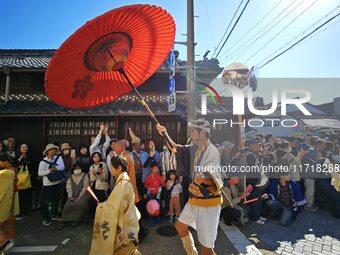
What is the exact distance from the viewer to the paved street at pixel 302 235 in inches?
166

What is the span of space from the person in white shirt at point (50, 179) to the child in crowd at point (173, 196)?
277cm

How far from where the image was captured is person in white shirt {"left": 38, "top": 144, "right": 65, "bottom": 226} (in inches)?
214

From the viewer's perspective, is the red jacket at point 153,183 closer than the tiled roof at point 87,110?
Yes

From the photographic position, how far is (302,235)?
4805 millimetres

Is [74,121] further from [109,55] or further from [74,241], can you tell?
[109,55]

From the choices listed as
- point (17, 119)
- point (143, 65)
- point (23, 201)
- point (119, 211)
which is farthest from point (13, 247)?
point (17, 119)

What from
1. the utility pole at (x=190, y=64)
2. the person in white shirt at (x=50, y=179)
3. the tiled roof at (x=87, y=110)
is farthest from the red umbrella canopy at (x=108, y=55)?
the tiled roof at (x=87, y=110)

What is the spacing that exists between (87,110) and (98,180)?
10.4 feet

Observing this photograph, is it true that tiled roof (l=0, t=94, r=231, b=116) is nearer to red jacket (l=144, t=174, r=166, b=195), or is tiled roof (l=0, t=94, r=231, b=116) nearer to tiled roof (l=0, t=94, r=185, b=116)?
tiled roof (l=0, t=94, r=185, b=116)

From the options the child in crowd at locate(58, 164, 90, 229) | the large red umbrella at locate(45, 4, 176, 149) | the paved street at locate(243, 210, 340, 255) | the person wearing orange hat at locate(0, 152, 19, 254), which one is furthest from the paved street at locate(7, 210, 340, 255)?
the large red umbrella at locate(45, 4, 176, 149)

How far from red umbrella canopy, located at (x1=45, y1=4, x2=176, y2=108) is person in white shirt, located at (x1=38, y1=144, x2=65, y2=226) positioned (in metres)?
3.15

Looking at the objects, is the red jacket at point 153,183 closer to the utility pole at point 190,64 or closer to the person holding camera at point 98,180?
the person holding camera at point 98,180

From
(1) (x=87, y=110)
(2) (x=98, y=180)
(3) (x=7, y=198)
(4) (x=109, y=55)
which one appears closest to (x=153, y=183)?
(2) (x=98, y=180)

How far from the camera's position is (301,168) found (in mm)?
6656
